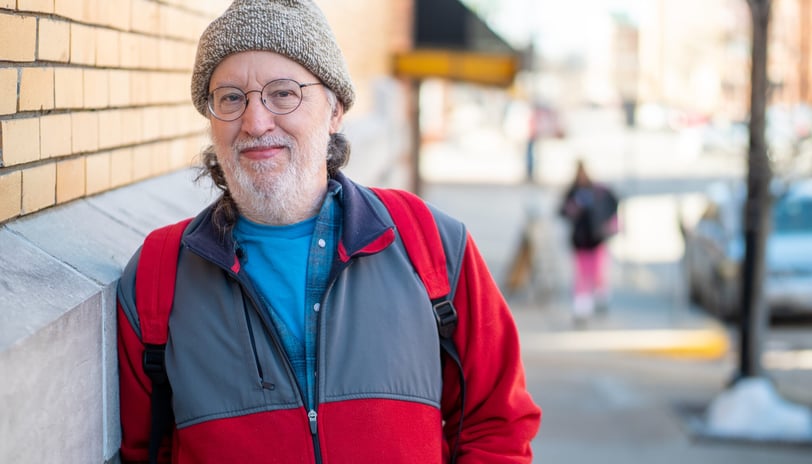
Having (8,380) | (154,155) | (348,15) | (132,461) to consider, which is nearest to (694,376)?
(348,15)

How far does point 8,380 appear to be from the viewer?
1822 millimetres

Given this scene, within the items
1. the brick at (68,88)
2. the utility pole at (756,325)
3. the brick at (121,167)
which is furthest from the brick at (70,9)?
the utility pole at (756,325)

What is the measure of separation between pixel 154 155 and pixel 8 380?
1789 mm

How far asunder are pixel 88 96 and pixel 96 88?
8 cm

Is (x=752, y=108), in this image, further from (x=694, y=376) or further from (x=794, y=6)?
(x=794, y=6)

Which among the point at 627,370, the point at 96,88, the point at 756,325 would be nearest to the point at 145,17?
the point at 96,88

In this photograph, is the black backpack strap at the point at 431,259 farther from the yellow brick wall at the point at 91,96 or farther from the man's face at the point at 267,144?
the yellow brick wall at the point at 91,96

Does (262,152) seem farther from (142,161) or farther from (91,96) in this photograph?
(142,161)

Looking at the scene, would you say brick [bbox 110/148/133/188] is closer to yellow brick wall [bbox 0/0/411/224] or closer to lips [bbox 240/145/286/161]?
yellow brick wall [bbox 0/0/411/224]

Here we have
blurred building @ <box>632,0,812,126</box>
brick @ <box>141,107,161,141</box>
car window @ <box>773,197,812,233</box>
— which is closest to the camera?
brick @ <box>141,107,161,141</box>

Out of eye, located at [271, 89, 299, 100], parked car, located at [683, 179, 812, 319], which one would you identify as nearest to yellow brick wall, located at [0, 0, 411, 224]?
eye, located at [271, 89, 299, 100]

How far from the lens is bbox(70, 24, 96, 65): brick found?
106 inches

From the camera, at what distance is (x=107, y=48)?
3.00 meters

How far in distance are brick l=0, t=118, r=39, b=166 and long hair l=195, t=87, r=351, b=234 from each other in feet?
1.26
